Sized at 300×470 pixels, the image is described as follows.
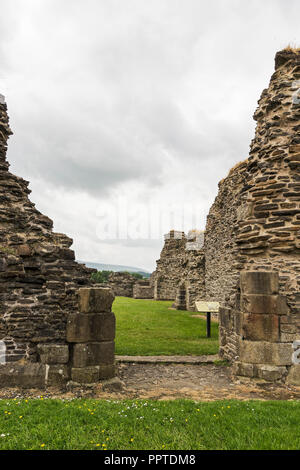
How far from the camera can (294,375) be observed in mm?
6914

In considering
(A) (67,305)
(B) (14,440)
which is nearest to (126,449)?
(B) (14,440)

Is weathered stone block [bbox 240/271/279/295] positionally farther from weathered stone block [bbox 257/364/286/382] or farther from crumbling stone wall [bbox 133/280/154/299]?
crumbling stone wall [bbox 133/280/154/299]

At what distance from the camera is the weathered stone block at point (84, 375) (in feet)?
21.9

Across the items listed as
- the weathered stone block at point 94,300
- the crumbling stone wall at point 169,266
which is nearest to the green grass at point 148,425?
the weathered stone block at point 94,300

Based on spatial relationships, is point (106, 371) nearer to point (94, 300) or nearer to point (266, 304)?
point (94, 300)

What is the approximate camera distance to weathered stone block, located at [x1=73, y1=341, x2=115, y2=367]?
6789 mm

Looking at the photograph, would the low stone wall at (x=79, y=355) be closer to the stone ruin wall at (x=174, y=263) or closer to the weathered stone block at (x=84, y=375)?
the weathered stone block at (x=84, y=375)

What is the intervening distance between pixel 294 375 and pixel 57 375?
16.6 feet

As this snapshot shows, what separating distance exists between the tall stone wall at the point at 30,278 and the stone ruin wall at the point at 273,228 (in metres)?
3.89

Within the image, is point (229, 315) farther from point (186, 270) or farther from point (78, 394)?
point (186, 270)

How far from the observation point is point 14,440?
3.95 meters

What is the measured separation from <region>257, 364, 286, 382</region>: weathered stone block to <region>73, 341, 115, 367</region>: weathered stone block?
10.8 ft

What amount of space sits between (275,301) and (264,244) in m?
1.32

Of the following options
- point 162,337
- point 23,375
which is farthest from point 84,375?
point 162,337
